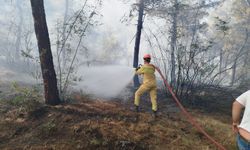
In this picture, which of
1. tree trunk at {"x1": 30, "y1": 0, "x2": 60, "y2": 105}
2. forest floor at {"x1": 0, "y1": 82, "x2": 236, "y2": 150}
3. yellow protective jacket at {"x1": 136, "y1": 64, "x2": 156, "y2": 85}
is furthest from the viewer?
tree trunk at {"x1": 30, "y1": 0, "x2": 60, "y2": 105}

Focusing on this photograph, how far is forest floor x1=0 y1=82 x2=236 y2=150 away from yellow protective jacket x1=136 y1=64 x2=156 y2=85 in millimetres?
1051

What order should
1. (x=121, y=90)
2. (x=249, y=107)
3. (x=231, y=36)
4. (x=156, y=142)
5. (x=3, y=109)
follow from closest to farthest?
1. (x=249, y=107)
2. (x=156, y=142)
3. (x=3, y=109)
4. (x=121, y=90)
5. (x=231, y=36)

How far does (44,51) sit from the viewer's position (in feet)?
27.6

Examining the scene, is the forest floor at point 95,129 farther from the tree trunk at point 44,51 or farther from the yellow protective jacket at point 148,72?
the yellow protective jacket at point 148,72

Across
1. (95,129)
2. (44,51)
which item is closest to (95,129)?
(95,129)

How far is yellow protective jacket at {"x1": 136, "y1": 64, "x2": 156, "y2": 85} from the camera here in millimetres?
7915

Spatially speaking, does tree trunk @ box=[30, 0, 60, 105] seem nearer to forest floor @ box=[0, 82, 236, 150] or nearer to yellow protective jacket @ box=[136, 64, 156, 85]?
forest floor @ box=[0, 82, 236, 150]

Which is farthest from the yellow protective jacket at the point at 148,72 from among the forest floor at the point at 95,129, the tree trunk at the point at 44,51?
the tree trunk at the point at 44,51

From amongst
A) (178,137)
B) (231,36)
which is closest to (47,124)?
(178,137)

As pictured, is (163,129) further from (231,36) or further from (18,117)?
(231,36)

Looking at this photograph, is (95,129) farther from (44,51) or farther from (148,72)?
(44,51)

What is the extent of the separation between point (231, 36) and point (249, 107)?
33.9m

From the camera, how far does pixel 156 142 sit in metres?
6.24

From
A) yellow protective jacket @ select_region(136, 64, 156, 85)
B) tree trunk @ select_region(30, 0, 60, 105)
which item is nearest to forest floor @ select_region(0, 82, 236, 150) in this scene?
tree trunk @ select_region(30, 0, 60, 105)
